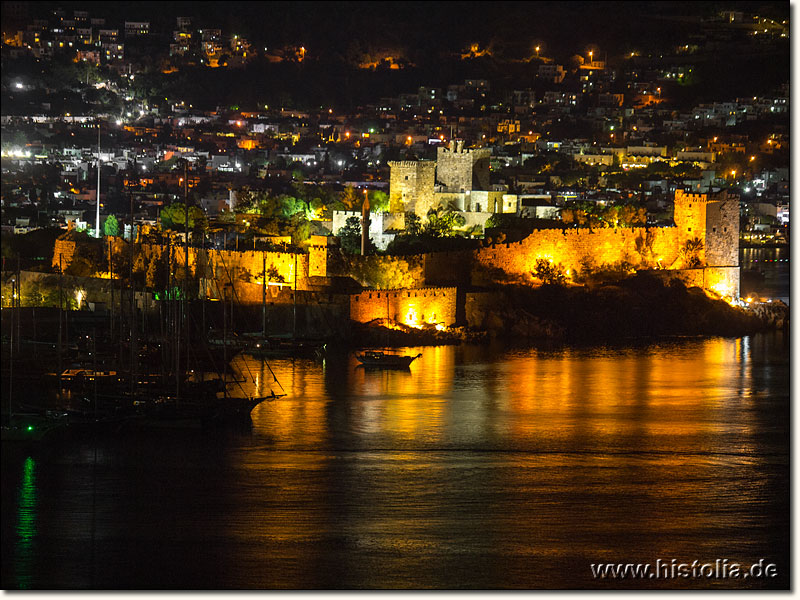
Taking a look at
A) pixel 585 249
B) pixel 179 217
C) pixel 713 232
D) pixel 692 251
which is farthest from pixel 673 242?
pixel 179 217

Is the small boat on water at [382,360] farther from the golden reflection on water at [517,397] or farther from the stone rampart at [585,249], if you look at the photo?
the stone rampart at [585,249]

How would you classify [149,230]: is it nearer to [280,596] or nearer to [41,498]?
[41,498]

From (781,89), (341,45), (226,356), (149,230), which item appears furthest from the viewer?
(341,45)

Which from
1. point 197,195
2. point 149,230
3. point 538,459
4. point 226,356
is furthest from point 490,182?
point 538,459

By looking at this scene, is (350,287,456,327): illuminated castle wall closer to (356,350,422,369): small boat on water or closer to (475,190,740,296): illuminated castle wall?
(356,350,422,369): small boat on water

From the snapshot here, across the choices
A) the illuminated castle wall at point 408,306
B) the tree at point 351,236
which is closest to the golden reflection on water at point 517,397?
the illuminated castle wall at point 408,306

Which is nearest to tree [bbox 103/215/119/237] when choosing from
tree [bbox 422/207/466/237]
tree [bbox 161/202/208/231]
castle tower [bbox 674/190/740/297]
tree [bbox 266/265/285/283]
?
tree [bbox 161/202/208/231]
